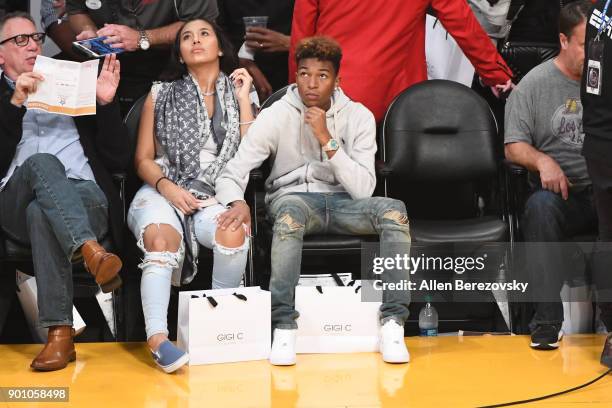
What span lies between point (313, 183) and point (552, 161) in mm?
1091

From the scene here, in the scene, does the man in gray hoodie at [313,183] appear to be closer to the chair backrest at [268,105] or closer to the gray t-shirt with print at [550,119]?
the chair backrest at [268,105]

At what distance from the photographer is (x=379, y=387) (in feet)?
13.3

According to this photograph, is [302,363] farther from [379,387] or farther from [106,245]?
[106,245]

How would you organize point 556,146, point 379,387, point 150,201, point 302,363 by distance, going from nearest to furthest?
point 379,387 → point 302,363 → point 150,201 → point 556,146

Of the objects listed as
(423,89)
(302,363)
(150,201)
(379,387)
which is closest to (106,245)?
(150,201)

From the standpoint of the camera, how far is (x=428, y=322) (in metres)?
4.94

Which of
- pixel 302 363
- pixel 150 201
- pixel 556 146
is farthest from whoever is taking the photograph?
pixel 556 146

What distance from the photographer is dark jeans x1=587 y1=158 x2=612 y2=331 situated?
4250mm

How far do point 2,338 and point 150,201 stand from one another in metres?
1.00

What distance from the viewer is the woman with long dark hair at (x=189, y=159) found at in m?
4.57

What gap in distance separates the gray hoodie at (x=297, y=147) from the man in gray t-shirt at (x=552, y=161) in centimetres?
73

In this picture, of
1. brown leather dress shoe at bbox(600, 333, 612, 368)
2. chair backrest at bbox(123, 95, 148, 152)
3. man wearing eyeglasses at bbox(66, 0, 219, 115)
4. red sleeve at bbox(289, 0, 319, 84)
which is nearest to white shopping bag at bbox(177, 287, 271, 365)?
chair backrest at bbox(123, 95, 148, 152)

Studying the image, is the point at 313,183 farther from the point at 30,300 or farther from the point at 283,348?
the point at 30,300

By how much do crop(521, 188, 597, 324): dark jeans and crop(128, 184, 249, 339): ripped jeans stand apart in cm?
127
